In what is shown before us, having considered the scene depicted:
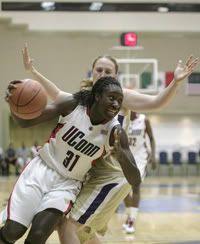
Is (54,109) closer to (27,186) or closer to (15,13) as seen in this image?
(27,186)

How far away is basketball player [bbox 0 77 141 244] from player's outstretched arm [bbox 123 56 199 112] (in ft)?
1.26

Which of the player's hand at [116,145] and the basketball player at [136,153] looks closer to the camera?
the player's hand at [116,145]

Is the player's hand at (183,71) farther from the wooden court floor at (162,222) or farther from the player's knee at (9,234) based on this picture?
the wooden court floor at (162,222)

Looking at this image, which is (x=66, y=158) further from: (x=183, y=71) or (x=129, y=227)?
(x=129, y=227)

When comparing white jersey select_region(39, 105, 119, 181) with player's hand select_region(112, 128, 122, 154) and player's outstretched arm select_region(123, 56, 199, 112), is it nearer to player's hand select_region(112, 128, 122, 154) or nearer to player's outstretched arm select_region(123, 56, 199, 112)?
player's hand select_region(112, 128, 122, 154)

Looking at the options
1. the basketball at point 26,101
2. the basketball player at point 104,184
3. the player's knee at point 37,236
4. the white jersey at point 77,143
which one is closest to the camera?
the player's knee at point 37,236

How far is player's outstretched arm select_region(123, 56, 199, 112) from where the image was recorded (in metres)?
3.91

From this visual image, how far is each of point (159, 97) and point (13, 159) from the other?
607 inches

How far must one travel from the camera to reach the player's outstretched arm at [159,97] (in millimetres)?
3908

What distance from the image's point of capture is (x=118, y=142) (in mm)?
3391

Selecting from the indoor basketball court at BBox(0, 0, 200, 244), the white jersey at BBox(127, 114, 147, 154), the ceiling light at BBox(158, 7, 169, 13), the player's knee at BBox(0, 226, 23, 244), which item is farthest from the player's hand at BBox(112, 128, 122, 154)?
the ceiling light at BBox(158, 7, 169, 13)

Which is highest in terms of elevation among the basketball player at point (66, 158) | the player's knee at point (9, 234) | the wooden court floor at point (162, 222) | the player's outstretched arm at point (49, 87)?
the player's outstretched arm at point (49, 87)

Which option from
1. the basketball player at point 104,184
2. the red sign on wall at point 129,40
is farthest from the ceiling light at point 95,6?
the basketball player at point 104,184

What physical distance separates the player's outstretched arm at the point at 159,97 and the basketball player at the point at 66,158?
39 cm
